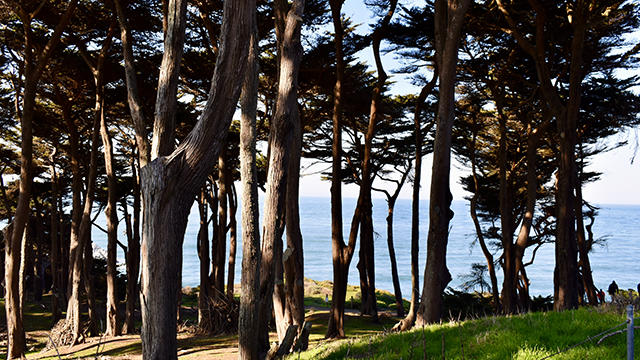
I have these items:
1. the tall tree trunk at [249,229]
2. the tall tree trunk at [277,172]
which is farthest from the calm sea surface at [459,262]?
the tall tree trunk at [249,229]

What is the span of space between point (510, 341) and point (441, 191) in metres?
3.27

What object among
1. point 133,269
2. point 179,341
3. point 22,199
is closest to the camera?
point 22,199

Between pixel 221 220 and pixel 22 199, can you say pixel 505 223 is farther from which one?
pixel 22 199

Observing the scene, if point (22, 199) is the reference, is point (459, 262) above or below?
below

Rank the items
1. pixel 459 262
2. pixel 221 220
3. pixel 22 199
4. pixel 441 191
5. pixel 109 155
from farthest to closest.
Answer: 1. pixel 459 262
2. pixel 221 220
3. pixel 109 155
4. pixel 22 199
5. pixel 441 191

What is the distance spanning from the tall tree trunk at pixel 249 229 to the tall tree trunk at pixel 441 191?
2629 mm

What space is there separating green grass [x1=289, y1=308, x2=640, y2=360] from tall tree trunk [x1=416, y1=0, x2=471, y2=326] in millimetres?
1857

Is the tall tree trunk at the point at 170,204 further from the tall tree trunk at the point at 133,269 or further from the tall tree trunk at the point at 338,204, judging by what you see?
the tall tree trunk at the point at 133,269

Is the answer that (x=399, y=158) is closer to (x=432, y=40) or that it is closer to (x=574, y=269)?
(x=432, y=40)

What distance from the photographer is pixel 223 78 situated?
3.99 meters

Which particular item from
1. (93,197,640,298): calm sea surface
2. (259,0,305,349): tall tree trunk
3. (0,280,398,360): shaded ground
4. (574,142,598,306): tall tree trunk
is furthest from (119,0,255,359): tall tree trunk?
(93,197,640,298): calm sea surface

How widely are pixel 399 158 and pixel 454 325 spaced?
1018 cm

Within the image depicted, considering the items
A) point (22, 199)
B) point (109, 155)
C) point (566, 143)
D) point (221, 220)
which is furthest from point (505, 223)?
point (22, 199)

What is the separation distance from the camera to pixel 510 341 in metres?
3.57
